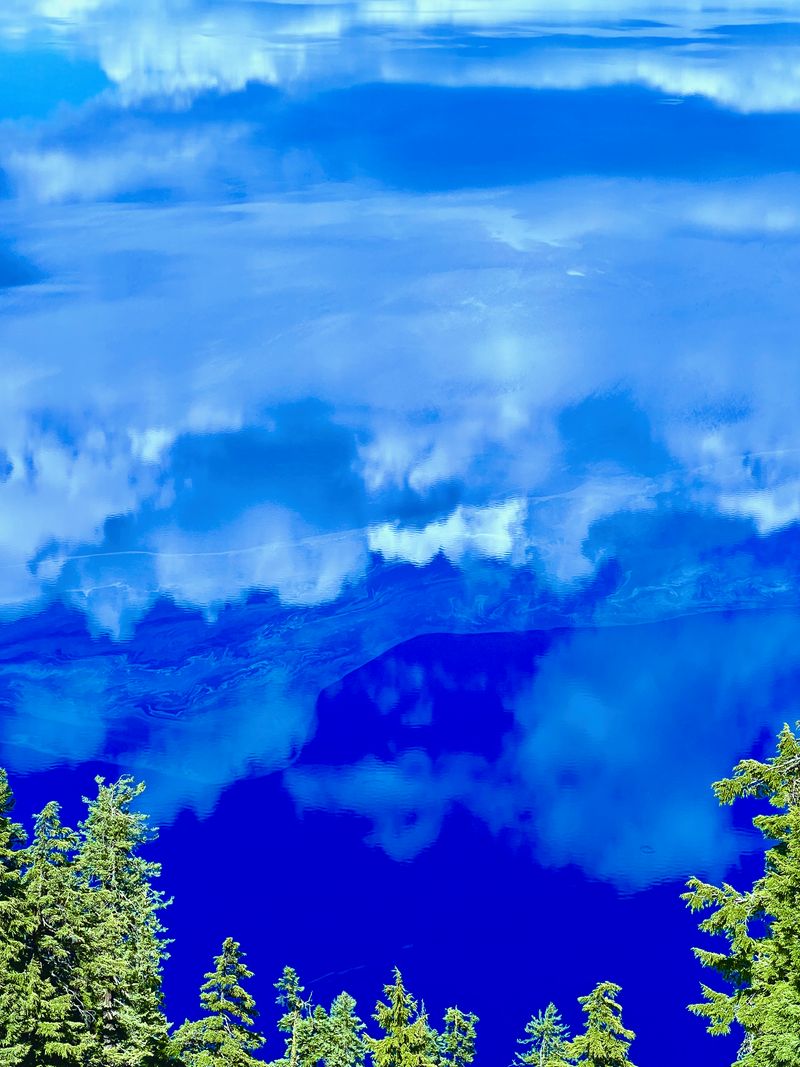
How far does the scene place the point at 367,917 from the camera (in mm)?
23922

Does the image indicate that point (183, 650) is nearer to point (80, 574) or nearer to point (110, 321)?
point (80, 574)

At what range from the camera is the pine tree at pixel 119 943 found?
12164 mm

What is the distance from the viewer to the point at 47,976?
11.6 m

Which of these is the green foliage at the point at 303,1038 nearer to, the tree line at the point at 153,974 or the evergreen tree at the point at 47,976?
the tree line at the point at 153,974

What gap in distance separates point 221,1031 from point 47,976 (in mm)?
3789

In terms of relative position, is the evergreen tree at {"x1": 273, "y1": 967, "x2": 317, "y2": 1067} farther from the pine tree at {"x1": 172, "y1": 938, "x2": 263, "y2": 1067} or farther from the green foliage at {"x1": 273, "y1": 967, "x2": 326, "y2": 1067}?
the pine tree at {"x1": 172, "y1": 938, "x2": 263, "y2": 1067}

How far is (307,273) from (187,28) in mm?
30703

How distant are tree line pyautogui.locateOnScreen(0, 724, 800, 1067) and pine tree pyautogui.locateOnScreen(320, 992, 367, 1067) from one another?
0.07 ft

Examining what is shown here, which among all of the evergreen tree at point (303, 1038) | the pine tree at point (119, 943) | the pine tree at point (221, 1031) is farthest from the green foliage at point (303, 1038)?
the pine tree at point (119, 943)

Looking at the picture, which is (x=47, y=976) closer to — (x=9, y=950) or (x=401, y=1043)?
(x=9, y=950)

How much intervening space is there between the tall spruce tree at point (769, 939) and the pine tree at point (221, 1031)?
5047 mm

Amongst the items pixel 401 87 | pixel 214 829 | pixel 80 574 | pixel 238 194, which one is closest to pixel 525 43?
pixel 401 87

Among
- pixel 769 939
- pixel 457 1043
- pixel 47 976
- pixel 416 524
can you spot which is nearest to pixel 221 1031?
pixel 457 1043

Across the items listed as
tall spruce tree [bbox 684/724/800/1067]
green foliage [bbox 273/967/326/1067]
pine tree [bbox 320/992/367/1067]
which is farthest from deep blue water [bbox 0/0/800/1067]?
tall spruce tree [bbox 684/724/800/1067]
